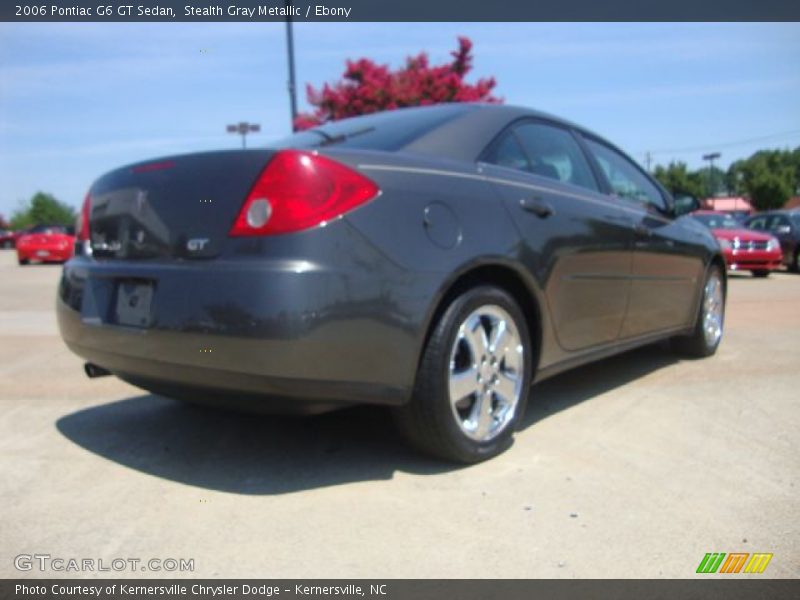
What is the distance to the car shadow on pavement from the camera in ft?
8.67

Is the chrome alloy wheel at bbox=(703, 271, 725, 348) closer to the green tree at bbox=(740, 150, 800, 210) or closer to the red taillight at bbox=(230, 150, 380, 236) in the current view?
the red taillight at bbox=(230, 150, 380, 236)

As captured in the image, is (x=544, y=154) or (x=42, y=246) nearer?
(x=544, y=154)

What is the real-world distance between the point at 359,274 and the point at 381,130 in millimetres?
1020

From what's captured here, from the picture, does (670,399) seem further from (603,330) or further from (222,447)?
(222,447)

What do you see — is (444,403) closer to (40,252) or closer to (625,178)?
(625,178)

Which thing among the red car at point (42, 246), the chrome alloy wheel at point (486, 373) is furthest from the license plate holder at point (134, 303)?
the red car at point (42, 246)

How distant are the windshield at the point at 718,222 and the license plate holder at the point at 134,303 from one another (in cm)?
1445

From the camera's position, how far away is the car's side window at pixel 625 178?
12.9ft

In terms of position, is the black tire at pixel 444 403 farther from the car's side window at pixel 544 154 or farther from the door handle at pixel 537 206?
the car's side window at pixel 544 154

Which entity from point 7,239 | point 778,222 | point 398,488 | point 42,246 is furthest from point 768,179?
point 398,488

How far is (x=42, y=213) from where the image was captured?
60250mm

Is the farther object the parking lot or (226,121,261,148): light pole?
(226,121,261,148): light pole

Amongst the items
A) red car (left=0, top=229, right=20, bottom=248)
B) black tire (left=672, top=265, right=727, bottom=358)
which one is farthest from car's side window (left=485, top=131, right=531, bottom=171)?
red car (left=0, top=229, right=20, bottom=248)

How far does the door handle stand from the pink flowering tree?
49.6 ft
